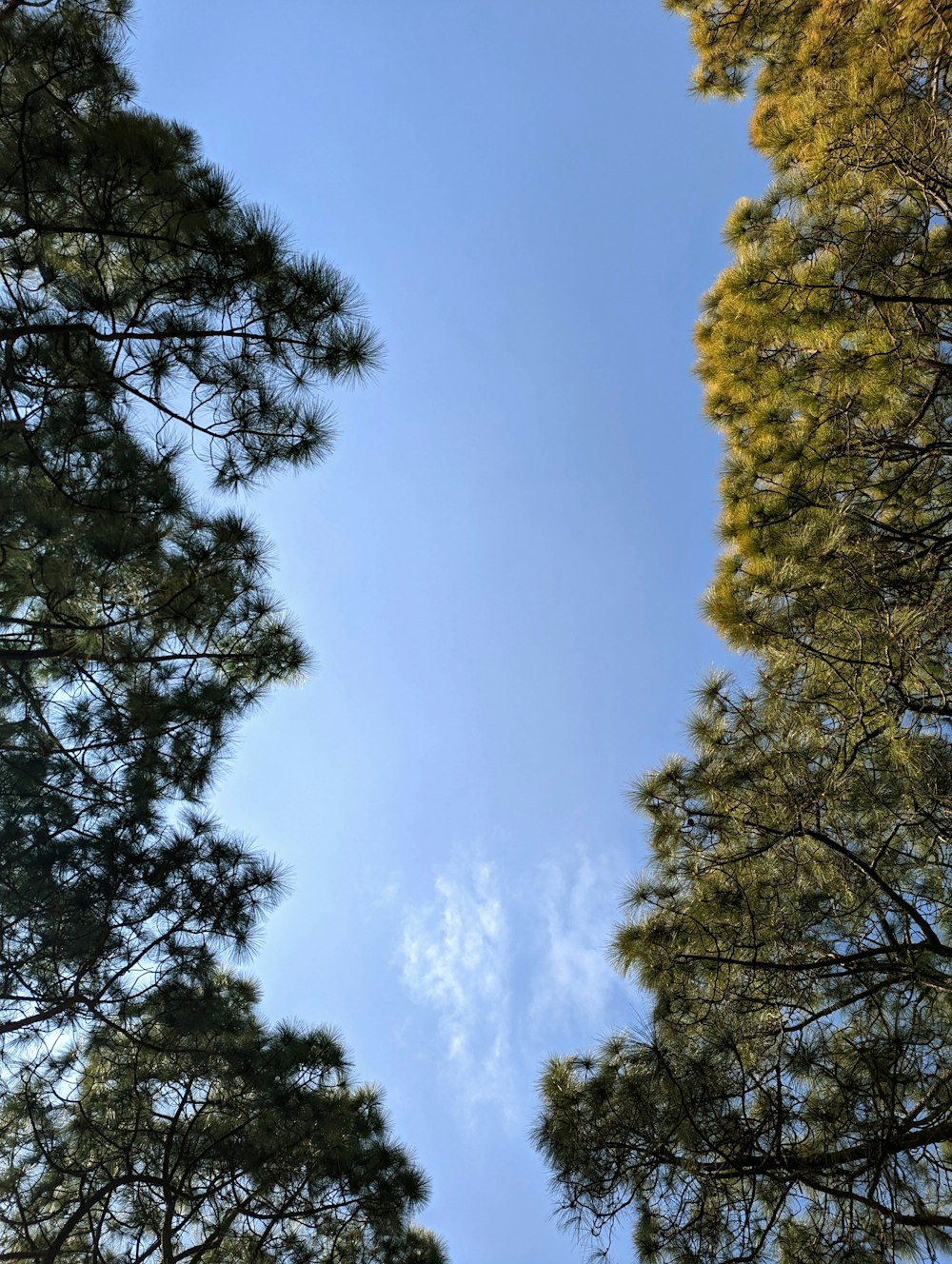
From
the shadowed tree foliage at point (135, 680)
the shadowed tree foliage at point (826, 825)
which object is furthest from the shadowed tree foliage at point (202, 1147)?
the shadowed tree foliage at point (826, 825)

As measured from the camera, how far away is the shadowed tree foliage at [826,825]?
124 inches

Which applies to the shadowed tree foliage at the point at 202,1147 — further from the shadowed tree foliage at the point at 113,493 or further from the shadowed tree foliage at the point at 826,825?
the shadowed tree foliage at the point at 826,825

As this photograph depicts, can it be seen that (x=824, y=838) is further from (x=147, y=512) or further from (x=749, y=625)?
(x=147, y=512)

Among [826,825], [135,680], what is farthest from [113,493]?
[826,825]

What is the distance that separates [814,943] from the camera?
347cm

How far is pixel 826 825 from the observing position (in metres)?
3.49

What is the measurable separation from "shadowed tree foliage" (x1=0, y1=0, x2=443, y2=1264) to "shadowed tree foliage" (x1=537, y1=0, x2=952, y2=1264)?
2.30m

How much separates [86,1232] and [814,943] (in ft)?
15.9

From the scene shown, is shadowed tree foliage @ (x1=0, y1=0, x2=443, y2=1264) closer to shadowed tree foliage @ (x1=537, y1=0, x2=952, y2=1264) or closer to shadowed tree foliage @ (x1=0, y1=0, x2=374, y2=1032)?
shadowed tree foliage @ (x1=0, y1=0, x2=374, y2=1032)

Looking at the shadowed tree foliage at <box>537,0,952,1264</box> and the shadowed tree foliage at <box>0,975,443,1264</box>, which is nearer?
the shadowed tree foliage at <box>537,0,952,1264</box>

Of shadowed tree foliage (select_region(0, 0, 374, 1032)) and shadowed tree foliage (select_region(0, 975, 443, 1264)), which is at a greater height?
shadowed tree foliage (select_region(0, 0, 374, 1032))

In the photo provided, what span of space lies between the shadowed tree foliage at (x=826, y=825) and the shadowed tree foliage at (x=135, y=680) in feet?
7.56

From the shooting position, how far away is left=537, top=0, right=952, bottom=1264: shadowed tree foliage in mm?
3156

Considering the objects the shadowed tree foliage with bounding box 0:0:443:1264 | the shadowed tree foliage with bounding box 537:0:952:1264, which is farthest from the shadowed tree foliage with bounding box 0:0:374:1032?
the shadowed tree foliage with bounding box 537:0:952:1264
